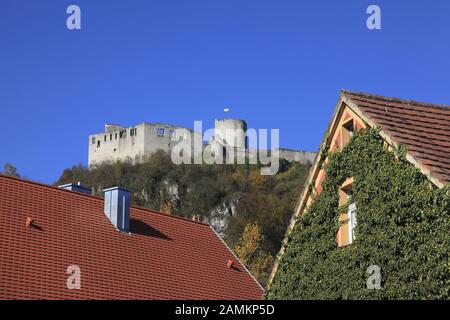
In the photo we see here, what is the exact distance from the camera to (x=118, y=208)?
2450cm

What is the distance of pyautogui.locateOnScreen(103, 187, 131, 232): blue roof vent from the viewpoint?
959 inches

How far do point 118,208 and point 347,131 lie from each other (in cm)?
990

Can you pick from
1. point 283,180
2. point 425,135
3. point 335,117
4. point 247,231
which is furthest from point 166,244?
point 283,180

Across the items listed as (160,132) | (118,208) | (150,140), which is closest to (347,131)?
(118,208)

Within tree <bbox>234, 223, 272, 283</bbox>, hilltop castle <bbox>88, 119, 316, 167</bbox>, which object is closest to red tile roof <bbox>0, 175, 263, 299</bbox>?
tree <bbox>234, 223, 272, 283</bbox>

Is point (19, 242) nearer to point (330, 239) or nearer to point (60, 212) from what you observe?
point (60, 212)

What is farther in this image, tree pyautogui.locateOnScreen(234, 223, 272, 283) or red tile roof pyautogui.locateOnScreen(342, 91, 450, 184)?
tree pyautogui.locateOnScreen(234, 223, 272, 283)

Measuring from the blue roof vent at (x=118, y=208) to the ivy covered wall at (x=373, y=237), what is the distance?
8.12 m

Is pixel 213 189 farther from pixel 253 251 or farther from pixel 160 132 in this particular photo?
pixel 253 251

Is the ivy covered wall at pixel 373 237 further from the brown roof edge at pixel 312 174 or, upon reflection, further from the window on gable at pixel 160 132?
the window on gable at pixel 160 132

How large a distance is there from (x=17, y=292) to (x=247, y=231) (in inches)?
2587

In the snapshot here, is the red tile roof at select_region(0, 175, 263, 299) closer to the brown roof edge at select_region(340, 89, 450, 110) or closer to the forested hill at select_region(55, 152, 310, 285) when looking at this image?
the brown roof edge at select_region(340, 89, 450, 110)

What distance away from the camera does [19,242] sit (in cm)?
2095

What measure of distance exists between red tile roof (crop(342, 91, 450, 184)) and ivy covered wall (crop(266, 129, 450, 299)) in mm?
267
